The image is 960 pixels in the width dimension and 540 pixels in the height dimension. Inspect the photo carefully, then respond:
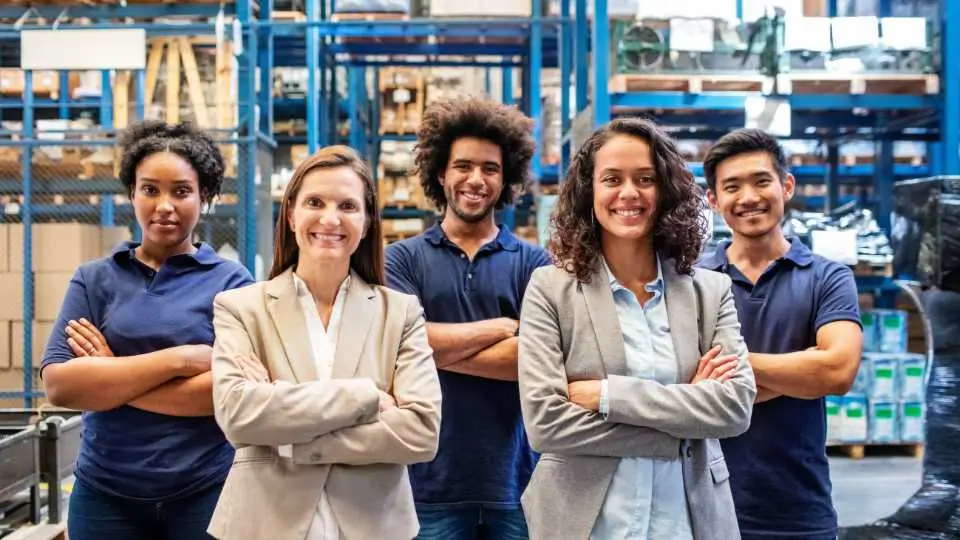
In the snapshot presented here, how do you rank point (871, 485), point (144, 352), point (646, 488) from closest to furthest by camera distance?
point (646, 488), point (144, 352), point (871, 485)

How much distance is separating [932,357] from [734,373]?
107 inches

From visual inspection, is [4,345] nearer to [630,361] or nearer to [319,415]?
[319,415]

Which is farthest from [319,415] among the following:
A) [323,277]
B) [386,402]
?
[323,277]

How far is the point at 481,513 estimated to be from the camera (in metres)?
2.51

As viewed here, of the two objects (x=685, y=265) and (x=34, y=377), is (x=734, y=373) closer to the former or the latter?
(x=685, y=265)

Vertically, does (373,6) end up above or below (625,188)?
above

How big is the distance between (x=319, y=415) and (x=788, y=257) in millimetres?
1567

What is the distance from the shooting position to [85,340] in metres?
2.29

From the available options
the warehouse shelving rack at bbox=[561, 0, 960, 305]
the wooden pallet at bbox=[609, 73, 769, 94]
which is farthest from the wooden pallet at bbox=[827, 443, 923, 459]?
the wooden pallet at bbox=[609, 73, 769, 94]

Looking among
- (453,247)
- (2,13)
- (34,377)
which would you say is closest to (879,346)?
(453,247)

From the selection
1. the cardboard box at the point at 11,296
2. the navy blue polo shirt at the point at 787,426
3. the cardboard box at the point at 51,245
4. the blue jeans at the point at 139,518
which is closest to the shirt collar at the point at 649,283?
the navy blue polo shirt at the point at 787,426

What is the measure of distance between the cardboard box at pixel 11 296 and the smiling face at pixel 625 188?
261 inches

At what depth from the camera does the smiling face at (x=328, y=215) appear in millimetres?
2072

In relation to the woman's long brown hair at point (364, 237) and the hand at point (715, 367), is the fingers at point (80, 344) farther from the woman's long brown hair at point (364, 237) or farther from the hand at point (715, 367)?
the hand at point (715, 367)
